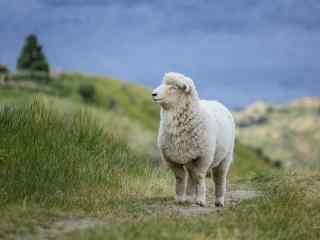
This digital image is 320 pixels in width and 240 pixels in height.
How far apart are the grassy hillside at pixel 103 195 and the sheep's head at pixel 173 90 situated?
5.43 ft

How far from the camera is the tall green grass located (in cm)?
995

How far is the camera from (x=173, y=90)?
9.88 m

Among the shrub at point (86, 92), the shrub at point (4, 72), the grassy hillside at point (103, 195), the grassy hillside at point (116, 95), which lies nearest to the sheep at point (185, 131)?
the grassy hillside at point (103, 195)

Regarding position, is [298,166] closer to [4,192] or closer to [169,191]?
[169,191]

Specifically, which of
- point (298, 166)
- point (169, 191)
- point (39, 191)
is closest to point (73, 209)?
point (39, 191)

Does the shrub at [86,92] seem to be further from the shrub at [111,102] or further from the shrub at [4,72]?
the shrub at [111,102]

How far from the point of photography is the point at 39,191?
988 centimetres

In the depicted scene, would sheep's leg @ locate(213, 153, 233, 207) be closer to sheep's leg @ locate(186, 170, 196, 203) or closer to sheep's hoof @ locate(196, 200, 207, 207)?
sheep's leg @ locate(186, 170, 196, 203)

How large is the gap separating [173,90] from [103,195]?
7.38 feet

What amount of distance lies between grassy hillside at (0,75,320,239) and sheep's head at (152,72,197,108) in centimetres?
165

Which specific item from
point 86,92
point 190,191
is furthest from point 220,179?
point 86,92

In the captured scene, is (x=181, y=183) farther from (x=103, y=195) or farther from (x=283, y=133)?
(x=283, y=133)

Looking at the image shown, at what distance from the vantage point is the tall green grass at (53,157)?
995 centimetres

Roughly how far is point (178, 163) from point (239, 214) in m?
1.36
